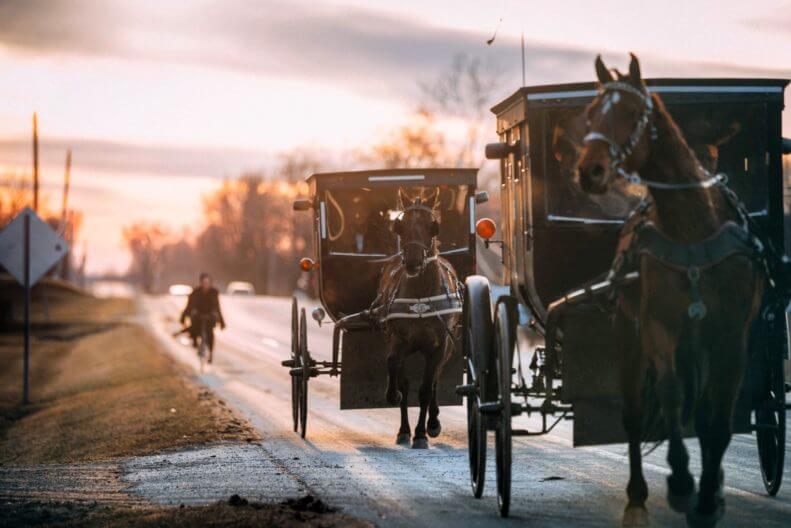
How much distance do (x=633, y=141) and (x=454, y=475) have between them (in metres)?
4.38

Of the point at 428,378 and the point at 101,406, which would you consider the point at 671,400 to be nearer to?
→ the point at 428,378

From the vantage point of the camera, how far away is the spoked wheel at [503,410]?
7949 mm

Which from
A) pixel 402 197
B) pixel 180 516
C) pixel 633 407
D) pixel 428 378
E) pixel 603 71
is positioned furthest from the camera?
pixel 402 197

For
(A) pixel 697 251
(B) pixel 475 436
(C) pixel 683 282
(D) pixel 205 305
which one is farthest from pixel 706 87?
(D) pixel 205 305

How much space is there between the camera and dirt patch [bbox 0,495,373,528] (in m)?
7.82

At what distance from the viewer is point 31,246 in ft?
69.8

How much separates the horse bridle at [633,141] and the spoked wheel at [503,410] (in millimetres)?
1521

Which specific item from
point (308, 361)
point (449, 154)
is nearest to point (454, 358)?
point (308, 361)

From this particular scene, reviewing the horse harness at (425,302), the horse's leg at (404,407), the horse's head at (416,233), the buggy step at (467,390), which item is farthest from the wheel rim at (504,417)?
the horse's leg at (404,407)

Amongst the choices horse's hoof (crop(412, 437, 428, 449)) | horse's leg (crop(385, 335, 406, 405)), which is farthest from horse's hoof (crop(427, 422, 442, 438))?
horse's leg (crop(385, 335, 406, 405))

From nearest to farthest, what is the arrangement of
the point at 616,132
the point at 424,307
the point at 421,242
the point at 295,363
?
the point at 616,132
the point at 421,242
the point at 424,307
the point at 295,363

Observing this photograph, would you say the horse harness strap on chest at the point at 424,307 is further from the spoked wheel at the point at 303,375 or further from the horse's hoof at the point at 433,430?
the spoked wheel at the point at 303,375

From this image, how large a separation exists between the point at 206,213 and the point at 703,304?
5672 inches

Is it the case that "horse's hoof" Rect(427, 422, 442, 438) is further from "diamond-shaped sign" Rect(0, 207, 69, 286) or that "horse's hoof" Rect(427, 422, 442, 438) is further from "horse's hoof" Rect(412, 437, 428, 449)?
"diamond-shaped sign" Rect(0, 207, 69, 286)
